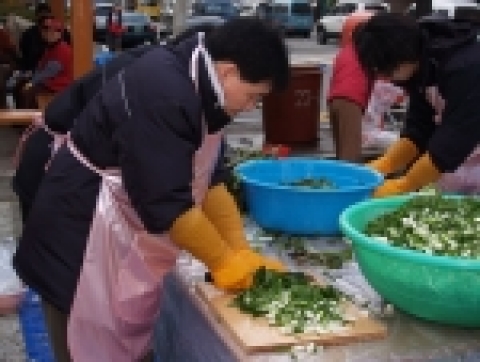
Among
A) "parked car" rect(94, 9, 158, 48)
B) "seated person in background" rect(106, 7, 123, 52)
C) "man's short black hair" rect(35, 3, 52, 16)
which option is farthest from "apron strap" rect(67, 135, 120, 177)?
"parked car" rect(94, 9, 158, 48)

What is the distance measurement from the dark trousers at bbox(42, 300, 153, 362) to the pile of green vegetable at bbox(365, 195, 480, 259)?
2.99 ft

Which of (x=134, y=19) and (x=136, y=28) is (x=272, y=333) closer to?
(x=136, y=28)

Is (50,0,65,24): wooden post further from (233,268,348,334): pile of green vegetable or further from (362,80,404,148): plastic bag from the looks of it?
(233,268,348,334): pile of green vegetable

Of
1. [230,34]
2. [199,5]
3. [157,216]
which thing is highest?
[199,5]

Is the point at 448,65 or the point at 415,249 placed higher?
the point at 448,65

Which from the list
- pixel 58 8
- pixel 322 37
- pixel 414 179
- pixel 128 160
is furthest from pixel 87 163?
pixel 322 37

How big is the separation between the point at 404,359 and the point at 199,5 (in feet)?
89.8

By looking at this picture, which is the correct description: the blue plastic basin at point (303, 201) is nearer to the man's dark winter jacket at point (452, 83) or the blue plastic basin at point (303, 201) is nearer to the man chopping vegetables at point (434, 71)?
the man chopping vegetables at point (434, 71)

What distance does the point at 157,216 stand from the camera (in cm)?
176

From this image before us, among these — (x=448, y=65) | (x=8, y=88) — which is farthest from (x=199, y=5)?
(x=448, y=65)

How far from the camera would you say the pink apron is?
1929 mm

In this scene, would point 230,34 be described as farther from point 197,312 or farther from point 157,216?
point 197,312

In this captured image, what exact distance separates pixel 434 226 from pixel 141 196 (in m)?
0.75

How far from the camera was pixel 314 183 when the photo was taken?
259 cm
